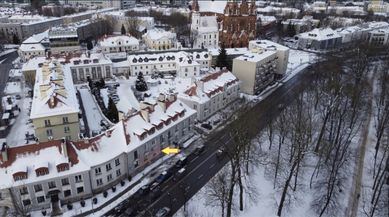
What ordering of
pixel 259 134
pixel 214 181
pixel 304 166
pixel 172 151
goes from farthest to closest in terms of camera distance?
pixel 259 134, pixel 172 151, pixel 304 166, pixel 214 181

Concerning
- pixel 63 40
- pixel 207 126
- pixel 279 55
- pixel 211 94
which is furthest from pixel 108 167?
pixel 63 40

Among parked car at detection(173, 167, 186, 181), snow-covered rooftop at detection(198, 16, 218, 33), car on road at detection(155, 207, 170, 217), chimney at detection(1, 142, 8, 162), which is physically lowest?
car on road at detection(155, 207, 170, 217)

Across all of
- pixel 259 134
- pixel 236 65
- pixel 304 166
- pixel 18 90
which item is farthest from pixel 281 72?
pixel 18 90

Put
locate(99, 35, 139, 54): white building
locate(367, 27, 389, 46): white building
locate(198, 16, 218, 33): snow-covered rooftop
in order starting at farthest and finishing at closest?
locate(367, 27, 389, 46): white building → locate(198, 16, 218, 33): snow-covered rooftop → locate(99, 35, 139, 54): white building

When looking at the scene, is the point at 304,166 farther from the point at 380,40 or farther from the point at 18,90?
the point at 380,40

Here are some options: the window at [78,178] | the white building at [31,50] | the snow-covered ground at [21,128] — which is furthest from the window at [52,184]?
the white building at [31,50]

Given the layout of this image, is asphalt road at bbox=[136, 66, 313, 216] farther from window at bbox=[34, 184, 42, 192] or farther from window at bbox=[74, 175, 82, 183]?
window at bbox=[34, 184, 42, 192]

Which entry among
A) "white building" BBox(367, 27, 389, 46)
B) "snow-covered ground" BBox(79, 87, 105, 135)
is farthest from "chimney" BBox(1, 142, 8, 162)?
"white building" BBox(367, 27, 389, 46)

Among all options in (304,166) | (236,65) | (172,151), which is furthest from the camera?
(236,65)
